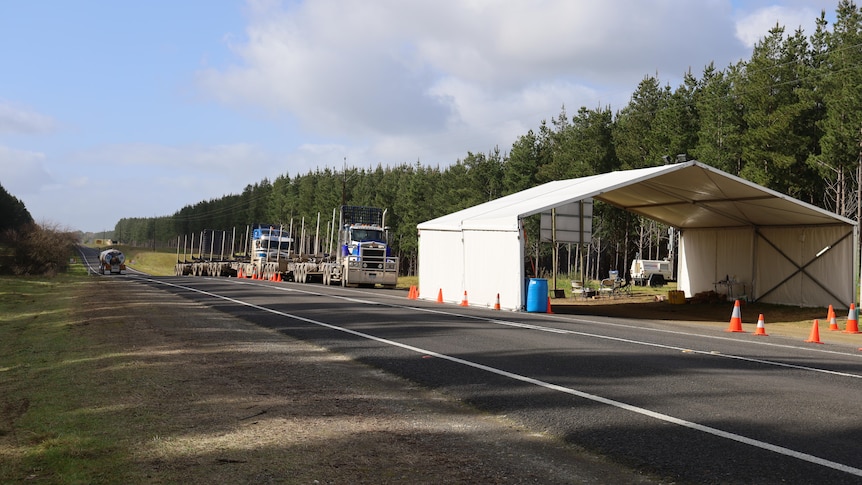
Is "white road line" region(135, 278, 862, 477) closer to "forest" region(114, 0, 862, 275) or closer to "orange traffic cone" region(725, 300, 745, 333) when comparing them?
"orange traffic cone" region(725, 300, 745, 333)

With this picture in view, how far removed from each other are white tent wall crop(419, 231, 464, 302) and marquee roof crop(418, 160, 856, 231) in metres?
0.47

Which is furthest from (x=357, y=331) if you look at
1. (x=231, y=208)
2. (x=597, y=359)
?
(x=231, y=208)

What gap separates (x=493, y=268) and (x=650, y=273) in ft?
103

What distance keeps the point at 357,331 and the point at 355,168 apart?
122m

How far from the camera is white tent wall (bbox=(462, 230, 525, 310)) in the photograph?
24.5 metres

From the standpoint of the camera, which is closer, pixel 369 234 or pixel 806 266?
pixel 806 266

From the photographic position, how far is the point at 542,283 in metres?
24.4

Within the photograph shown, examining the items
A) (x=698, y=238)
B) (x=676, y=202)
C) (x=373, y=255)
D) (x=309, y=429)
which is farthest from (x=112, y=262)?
(x=309, y=429)

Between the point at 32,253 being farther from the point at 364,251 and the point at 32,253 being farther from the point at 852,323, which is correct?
the point at 852,323

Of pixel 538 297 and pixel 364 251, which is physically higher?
pixel 364 251

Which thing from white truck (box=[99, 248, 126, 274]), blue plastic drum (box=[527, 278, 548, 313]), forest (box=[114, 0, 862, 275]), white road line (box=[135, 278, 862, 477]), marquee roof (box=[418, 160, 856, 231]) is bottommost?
white road line (box=[135, 278, 862, 477])

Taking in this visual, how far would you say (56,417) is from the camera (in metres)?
7.71

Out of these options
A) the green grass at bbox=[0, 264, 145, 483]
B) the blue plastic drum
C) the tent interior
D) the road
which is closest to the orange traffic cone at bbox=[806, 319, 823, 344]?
the road

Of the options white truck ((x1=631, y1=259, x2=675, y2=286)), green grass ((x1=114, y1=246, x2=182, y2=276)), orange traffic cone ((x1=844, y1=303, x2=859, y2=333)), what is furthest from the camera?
green grass ((x1=114, y1=246, x2=182, y2=276))
